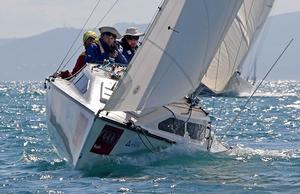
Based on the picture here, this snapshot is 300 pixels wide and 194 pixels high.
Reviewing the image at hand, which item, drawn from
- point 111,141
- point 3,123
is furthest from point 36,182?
point 3,123

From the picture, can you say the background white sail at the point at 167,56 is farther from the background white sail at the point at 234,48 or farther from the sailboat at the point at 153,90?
the background white sail at the point at 234,48

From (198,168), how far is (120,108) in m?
2.24

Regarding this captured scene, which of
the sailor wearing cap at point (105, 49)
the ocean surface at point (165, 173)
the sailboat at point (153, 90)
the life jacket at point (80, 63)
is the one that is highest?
the sailor wearing cap at point (105, 49)

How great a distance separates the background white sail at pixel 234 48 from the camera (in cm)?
1777

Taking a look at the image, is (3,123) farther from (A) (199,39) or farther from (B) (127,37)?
(A) (199,39)

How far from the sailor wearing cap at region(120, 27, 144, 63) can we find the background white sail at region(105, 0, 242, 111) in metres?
5.06

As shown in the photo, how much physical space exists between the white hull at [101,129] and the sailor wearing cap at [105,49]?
5.60 ft

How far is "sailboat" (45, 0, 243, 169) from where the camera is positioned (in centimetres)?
1451

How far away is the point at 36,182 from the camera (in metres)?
15.1

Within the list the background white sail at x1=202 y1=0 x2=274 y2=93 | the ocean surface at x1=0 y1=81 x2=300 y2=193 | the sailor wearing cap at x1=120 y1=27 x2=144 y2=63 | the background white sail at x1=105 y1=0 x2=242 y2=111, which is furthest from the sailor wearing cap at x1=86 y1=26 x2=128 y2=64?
the background white sail at x1=105 y1=0 x2=242 y2=111

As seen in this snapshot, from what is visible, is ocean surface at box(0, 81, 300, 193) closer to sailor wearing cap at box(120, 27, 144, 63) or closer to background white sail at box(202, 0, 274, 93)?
background white sail at box(202, 0, 274, 93)

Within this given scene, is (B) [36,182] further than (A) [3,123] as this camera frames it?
No

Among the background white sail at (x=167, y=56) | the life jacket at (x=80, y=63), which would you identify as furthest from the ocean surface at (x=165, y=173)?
the life jacket at (x=80, y=63)

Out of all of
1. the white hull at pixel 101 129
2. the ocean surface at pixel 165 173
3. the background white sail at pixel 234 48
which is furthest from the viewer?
the background white sail at pixel 234 48
